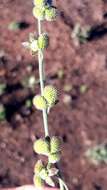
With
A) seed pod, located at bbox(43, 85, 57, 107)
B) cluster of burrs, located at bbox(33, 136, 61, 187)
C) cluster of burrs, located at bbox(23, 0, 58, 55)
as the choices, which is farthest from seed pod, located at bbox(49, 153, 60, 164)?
cluster of burrs, located at bbox(23, 0, 58, 55)

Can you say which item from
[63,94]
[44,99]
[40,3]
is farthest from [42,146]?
[63,94]

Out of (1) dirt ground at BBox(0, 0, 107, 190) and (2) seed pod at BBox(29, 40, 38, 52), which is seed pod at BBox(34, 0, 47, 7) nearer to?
(2) seed pod at BBox(29, 40, 38, 52)

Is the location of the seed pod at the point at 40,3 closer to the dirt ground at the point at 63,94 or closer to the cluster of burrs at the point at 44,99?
the cluster of burrs at the point at 44,99

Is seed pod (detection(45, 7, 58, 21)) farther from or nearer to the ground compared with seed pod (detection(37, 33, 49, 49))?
farther from the ground

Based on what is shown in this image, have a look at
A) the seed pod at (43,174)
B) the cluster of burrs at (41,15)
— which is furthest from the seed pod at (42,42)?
the seed pod at (43,174)

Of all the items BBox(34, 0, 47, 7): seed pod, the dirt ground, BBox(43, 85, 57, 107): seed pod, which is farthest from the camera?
the dirt ground

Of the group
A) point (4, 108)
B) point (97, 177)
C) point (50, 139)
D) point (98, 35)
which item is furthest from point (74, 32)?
point (50, 139)

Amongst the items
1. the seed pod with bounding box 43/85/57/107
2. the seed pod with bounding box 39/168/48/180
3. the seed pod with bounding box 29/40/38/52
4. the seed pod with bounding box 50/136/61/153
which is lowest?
the seed pod with bounding box 39/168/48/180

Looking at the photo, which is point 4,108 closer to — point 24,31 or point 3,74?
point 3,74

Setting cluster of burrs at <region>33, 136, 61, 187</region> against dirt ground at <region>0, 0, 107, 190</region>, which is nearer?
cluster of burrs at <region>33, 136, 61, 187</region>
